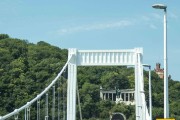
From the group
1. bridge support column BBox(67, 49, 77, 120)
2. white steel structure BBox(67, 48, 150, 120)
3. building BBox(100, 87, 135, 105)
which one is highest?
building BBox(100, 87, 135, 105)

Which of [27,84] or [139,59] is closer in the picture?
[139,59]

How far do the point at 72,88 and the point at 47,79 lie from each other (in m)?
56.6

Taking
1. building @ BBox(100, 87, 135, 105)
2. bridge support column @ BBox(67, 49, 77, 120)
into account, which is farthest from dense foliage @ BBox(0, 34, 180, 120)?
bridge support column @ BBox(67, 49, 77, 120)

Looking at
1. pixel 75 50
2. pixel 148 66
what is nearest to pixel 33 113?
pixel 75 50

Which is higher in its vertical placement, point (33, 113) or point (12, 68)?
point (12, 68)

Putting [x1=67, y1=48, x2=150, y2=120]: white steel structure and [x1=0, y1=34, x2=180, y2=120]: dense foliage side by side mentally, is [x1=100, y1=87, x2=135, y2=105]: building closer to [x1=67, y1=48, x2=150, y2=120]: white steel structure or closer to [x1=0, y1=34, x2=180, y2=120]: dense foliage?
[x1=0, y1=34, x2=180, y2=120]: dense foliage

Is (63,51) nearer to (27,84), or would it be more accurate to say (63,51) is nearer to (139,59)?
(27,84)

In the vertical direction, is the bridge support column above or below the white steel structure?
below

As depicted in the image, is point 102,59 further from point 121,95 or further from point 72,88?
point 121,95

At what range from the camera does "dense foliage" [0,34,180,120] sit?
96562 mm

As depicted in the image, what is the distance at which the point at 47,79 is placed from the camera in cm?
9856

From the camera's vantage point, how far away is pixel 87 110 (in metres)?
104

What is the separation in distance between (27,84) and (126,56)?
56.5m

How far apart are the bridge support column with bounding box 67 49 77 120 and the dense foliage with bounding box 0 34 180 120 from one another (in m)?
38.4
